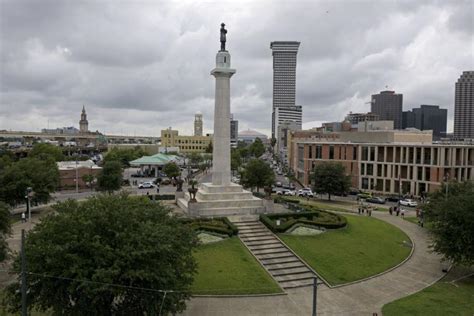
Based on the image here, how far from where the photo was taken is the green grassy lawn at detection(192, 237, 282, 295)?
72.3ft

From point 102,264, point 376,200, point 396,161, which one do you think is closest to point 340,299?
point 102,264

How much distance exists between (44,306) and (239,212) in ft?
74.3

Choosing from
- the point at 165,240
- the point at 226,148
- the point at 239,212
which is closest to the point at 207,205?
the point at 239,212

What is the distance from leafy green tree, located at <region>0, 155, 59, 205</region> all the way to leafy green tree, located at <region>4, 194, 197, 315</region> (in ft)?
89.0

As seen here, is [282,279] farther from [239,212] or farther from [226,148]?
[226,148]

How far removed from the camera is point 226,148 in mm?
38844

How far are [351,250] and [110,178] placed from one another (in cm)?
3484

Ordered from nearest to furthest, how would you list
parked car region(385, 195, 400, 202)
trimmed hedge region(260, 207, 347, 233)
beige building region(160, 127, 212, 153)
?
1. trimmed hedge region(260, 207, 347, 233)
2. parked car region(385, 195, 400, 202)
3. beige building region(160, 127, 212, 153)

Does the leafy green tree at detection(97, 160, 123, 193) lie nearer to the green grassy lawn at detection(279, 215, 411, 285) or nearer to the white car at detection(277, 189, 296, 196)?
the white car at detection(277, 189, 296, 196)

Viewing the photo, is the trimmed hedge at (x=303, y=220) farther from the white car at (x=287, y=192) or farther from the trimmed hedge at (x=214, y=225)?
the white car at (x=287, y=192)

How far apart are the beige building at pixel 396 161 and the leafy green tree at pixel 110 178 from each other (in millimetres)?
32149

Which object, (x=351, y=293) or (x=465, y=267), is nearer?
(x=351, y=293)

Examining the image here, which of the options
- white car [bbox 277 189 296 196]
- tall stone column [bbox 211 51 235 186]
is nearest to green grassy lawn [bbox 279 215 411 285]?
tall stone column [bbox 211 51 235 186]

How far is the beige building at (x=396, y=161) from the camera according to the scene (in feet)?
199
